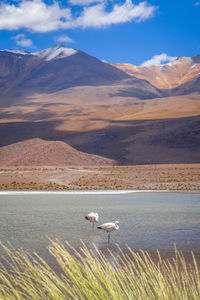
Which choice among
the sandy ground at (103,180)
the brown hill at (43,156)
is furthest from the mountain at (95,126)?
the sandy ground at (103,180)

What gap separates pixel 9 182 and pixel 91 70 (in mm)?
156414

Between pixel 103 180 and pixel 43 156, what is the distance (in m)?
19.8

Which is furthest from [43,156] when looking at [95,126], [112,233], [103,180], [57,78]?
[57,78]

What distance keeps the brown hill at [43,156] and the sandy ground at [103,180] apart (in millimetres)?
12441

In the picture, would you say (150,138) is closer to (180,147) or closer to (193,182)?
(180,147)

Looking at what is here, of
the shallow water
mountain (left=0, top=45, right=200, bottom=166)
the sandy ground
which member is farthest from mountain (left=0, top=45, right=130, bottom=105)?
the shallow water

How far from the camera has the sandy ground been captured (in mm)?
34500

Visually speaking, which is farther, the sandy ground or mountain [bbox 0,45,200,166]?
mountain [bbox 0,45,200,166]

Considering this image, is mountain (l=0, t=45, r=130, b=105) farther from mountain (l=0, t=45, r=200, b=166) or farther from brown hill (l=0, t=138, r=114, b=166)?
brown hill (l=0, t=138, r=114, b=166)

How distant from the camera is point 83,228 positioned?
13312mm

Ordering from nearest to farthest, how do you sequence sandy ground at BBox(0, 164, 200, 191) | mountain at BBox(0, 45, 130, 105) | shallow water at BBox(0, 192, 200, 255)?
shallow water at BBox(0, 192, 200, 255) < sandy ground at BBox(0, 164, 200, 191) < mountain at BBox(0, 45, 130, 105)

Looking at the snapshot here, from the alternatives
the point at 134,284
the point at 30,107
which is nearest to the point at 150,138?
the point at 30,107

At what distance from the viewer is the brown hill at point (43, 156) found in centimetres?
5656

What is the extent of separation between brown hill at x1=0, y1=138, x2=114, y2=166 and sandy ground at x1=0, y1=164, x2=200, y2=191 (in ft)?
40.8
